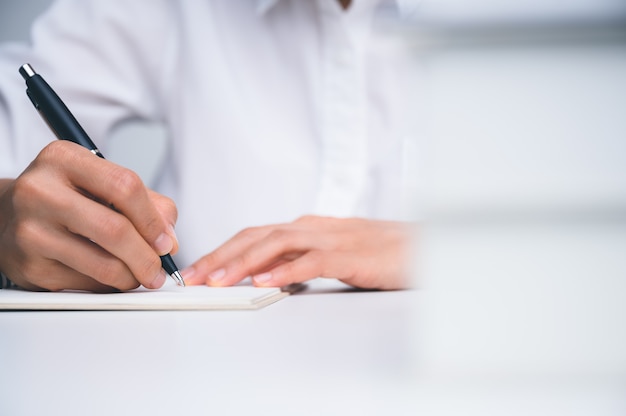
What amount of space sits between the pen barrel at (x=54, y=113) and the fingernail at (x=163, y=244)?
102mm

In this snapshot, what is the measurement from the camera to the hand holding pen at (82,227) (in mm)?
388

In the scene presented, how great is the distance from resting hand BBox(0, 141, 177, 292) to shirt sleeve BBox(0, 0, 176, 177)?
345 mm

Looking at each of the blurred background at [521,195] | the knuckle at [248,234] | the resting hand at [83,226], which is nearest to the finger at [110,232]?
the resting hand at [83,226]

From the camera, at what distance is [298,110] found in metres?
0.78

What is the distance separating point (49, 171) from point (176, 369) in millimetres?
256

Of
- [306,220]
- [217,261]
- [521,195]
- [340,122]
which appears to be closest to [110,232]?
[217,261]

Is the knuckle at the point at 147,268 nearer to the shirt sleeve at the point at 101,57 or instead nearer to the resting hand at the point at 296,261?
the resting hand at the point at 296,261

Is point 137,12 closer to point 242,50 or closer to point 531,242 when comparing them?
point 242,50

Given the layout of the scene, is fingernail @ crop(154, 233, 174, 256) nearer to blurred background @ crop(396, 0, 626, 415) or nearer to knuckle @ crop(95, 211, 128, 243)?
knuckle @ crop(95, 211, 128, 243)

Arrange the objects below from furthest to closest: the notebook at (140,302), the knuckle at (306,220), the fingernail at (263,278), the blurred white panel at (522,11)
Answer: the knuckle at (306,220) < the fingernail at (263,278) < the notebook at (140,302) < the blurred white panel at (522,11)

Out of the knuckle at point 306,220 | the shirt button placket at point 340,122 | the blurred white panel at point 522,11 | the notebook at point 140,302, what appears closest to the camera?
the blurred white panel at point 522,11

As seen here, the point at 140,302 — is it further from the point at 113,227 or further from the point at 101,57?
the point at 101,57

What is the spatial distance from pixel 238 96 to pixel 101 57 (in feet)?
0.63

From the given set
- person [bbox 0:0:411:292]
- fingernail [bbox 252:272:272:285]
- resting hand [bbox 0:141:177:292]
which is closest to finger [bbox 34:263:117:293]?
Result: resting hand [bbox 0:141:177:292]
